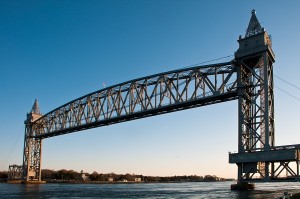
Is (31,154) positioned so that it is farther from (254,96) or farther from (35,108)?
(254,96)

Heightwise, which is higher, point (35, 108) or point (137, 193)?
point (35, 108)

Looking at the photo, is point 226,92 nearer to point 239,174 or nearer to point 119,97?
point 239,174

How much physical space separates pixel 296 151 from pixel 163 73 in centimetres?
2873

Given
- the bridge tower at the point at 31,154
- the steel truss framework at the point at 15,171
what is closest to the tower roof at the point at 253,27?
the bridge tower at the point at 31,154

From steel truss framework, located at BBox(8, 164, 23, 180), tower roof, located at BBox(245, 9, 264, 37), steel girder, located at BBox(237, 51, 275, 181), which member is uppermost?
tower roof, located at BBox(245, 9, 264, 37)

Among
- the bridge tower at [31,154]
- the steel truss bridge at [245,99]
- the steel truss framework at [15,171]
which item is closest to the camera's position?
the steel truss bridge at [245,99]

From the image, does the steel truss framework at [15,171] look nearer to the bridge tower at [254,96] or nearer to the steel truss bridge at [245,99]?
the steel truss bridge at [245,99]

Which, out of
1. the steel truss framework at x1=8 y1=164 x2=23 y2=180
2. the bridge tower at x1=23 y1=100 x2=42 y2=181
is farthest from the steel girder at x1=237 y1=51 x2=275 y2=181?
the steel truss framework at x1=8 y1=164 x2=23 y2=180

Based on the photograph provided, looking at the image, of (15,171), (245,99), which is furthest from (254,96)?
(15,171)

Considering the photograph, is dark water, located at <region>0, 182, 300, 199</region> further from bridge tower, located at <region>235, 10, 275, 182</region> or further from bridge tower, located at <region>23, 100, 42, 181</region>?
bridge tower, located at <region>23, 100, 42, 181</region>

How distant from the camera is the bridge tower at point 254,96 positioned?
1823 inches

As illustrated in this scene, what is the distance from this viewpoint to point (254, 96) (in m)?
50.2

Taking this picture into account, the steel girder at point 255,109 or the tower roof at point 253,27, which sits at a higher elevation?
the tower roof at point 253,27

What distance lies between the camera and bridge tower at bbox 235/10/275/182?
4631 centimetres
